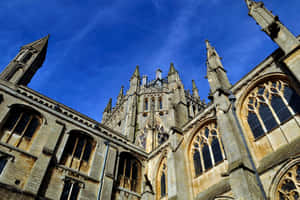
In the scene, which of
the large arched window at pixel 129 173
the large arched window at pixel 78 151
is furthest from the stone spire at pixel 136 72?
the large arched window at pixel 78 151

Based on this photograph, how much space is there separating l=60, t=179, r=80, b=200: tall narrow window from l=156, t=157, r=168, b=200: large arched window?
5767 mm

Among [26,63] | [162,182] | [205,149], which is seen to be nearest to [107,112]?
[26,63]

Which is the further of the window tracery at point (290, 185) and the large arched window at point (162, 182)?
the large arched window at point (162, 182)

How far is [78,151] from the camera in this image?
609 inches

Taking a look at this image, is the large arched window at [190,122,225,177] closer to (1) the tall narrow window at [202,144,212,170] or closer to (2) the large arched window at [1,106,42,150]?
(1) the tall narrow window at [202,144,212,170]

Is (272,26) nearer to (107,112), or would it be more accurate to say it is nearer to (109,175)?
(109,175)

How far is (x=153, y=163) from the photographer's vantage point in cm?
1806

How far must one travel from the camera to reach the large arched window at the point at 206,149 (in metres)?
12.8

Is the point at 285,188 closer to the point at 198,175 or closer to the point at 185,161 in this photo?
the point at 198,175

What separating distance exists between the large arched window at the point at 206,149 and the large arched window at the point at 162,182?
3.13 metres

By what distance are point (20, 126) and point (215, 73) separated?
1301cm

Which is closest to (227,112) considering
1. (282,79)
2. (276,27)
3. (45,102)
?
(282,79)

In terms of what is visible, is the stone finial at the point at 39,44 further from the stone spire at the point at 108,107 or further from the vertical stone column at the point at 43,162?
the stone spire at the point at 108,107

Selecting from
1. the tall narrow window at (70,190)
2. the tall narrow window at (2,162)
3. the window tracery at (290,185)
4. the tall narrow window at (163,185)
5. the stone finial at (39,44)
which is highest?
the stone finial at (39,44)
